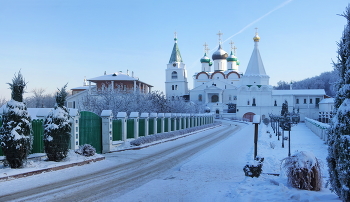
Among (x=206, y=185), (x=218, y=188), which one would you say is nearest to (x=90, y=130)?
(x=206, y=185)

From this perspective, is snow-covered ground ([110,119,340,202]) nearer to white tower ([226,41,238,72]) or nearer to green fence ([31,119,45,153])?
green fence ([31,119,45,153])

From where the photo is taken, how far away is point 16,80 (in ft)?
36.3

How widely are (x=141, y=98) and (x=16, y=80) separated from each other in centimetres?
2771

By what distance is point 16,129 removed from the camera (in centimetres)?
1070

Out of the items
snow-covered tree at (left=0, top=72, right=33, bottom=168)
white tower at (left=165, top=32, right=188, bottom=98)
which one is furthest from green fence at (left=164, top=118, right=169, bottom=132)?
white tower at (left=165, top=32, right=188, bottom=98)

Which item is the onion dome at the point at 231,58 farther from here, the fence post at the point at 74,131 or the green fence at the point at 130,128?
the fence post at the point at 74,131

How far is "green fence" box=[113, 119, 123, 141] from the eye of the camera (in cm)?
1872

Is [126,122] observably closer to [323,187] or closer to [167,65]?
[323,187]

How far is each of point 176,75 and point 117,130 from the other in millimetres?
75775

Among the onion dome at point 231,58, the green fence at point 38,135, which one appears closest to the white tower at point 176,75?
the onion dome at point 231,58

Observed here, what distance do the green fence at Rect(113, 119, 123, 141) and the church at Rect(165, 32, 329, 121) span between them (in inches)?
1991

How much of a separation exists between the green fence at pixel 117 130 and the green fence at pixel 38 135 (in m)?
5.86

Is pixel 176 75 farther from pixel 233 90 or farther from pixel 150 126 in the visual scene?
pixel 150 126

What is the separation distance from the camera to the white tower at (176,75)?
93562mm
